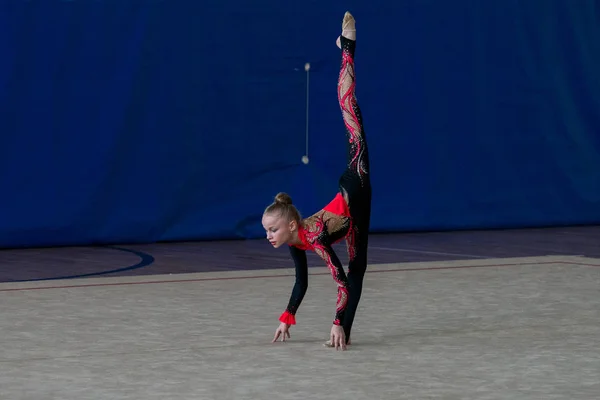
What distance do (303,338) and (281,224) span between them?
1.91ft

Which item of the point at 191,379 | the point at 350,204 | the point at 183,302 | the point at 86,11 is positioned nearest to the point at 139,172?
the point at 86,11

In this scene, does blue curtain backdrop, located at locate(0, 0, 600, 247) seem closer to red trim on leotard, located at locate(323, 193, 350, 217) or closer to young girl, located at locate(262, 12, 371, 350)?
young girl, located at locate(262, 12, 371, 350)

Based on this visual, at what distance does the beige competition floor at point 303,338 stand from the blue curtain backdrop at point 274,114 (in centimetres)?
174

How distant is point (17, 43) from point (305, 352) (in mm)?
4297

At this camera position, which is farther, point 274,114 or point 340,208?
point 274,114

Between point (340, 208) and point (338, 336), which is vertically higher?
point (340, 208)

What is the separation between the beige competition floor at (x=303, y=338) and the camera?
4.17 metres

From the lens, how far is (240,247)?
877 centimetres

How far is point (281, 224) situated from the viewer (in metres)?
4.82

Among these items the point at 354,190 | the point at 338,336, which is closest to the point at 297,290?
the point at 338,336

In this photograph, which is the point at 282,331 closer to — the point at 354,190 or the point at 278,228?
the point at 278,228

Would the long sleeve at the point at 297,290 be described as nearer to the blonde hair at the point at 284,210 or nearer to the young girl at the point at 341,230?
the young girl at the point at 341,230

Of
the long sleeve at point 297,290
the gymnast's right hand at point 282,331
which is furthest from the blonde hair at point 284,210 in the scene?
the gymnast's right hand at point 282,331

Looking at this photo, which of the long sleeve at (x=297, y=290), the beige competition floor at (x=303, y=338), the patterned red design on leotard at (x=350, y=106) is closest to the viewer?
the beige competition floor at (x=303, y=338)
